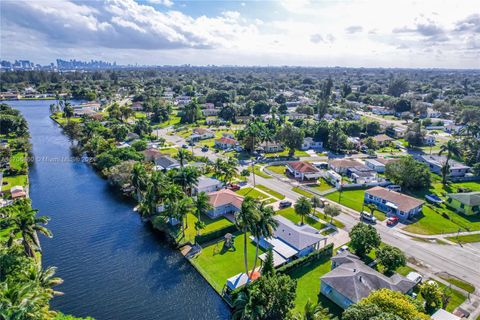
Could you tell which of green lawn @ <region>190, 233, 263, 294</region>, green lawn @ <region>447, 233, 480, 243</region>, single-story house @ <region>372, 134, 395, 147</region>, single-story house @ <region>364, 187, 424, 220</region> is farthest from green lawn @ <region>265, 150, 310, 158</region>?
green lawn @ <region>447, 233, 480, 243</region>

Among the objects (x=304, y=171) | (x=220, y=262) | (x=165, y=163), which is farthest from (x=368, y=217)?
(x=165, y=163)

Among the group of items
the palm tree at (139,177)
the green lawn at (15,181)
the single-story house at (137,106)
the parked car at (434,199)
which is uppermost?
the single-story house at (137,106)

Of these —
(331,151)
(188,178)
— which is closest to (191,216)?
(188,178)

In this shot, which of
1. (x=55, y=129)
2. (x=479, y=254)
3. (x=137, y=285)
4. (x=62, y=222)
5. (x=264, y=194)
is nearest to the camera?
(x=137, y=285)

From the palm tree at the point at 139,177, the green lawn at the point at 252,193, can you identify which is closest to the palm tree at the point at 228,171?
the green lawn at the point at 252,193

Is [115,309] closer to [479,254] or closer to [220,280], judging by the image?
[220,280]

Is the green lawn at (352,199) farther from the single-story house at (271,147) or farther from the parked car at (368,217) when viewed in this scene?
the single-story house at (271,147)
